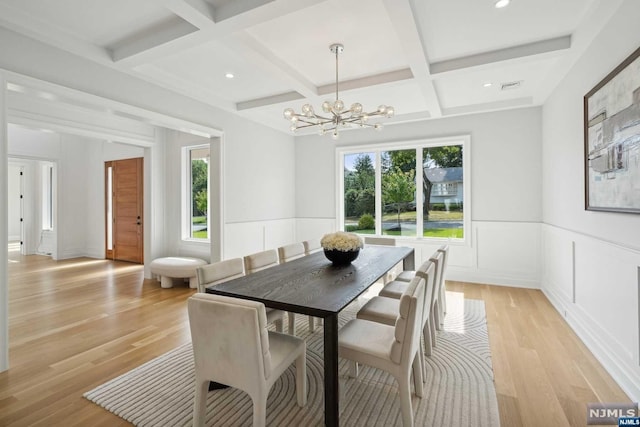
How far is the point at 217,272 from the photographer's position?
2289 mm

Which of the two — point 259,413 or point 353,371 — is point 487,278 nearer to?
point 353,371

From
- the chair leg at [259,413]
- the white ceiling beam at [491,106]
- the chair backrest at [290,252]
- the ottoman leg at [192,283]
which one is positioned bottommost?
the ottoman leg at [192,283]

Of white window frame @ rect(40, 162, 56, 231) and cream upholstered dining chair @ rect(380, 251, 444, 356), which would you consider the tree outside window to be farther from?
white window frame @ rect(40, 162, 56, 231)

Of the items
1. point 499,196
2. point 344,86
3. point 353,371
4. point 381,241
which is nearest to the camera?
point 353,371

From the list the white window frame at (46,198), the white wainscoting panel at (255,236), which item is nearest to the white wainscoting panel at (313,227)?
the white wainscoting panel at (255,236)

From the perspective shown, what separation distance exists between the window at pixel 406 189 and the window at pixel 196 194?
2.52 m

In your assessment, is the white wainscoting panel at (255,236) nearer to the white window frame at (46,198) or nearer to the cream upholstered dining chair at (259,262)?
the cream upholstered dining chair at (259,262)

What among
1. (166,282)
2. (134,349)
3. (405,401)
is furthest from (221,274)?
(166,282)

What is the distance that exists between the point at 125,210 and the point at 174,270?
2.99 meters

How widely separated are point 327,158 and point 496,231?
126 inches

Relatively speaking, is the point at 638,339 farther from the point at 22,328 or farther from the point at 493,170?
the point at 22,328

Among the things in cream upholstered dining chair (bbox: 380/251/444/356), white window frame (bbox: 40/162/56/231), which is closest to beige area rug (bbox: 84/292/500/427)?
cream upholstered dining chair (bbox: 380/251/444/356)

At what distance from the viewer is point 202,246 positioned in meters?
5.22

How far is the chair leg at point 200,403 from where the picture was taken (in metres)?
1.61
